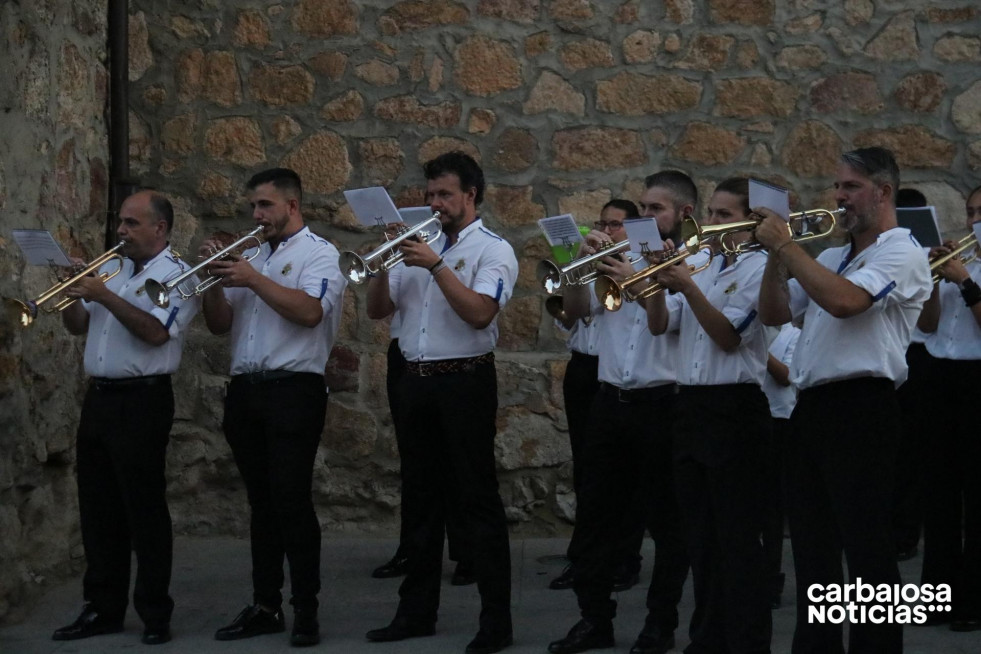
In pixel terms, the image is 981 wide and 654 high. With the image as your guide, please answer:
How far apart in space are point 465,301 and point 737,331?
100cm

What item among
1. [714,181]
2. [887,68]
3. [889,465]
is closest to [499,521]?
[889,465]

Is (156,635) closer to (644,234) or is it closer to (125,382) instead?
(125,382)

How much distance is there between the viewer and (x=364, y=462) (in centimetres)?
720

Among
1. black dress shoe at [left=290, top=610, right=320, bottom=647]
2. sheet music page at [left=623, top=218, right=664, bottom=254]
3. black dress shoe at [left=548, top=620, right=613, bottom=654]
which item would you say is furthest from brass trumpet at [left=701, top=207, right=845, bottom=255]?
black dress shoe at [left=290, top=610, right=320, bottom=647]

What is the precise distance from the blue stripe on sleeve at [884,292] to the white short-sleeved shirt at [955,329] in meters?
1.58

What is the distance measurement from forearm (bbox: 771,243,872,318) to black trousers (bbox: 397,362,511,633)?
146 cm

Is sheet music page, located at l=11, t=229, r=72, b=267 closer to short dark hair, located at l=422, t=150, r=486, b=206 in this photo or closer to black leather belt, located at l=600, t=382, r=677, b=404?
short dark hair, located at l=422, t=150, r=486, b=206

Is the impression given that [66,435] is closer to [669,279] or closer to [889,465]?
[669,279]

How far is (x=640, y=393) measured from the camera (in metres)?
5.01

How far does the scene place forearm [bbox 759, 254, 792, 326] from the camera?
14.4ft

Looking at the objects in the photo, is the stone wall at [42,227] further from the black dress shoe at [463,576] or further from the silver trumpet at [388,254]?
the black dress shoe at [463,576]

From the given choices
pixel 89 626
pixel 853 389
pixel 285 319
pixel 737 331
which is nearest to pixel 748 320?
pixel 737 331

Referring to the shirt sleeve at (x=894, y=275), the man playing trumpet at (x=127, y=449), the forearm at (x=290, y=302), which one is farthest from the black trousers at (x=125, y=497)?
the shirt sleeve at (x=894, y=275)

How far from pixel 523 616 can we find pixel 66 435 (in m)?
2.30
